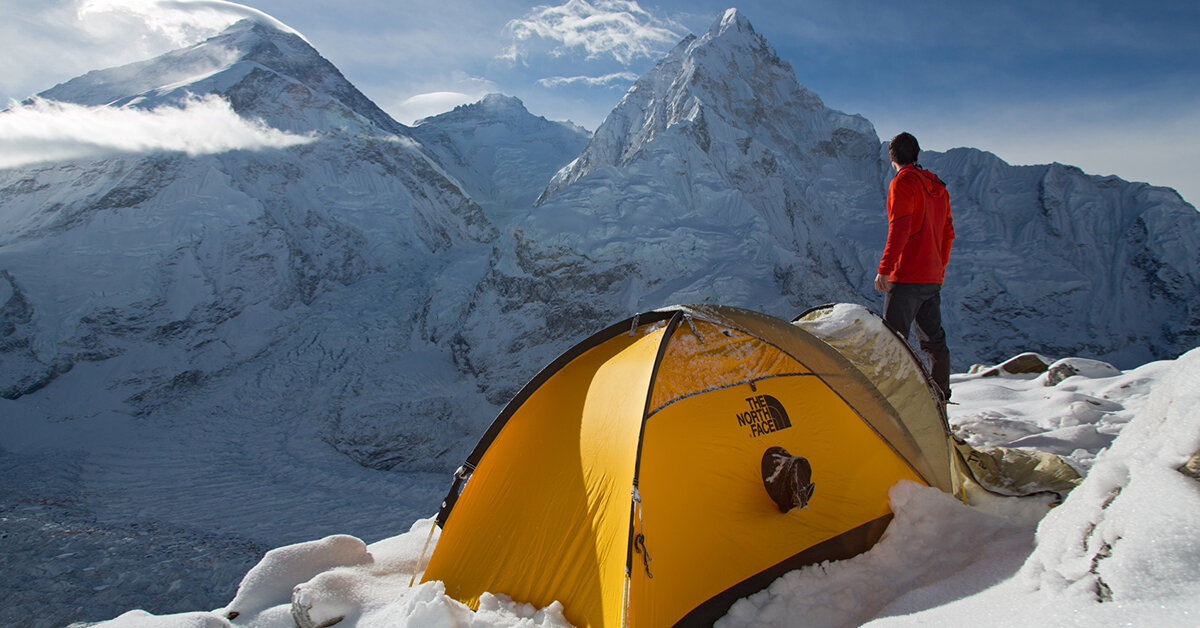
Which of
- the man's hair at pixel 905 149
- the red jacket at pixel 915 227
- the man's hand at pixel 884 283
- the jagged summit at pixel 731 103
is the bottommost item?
the man's hand at pixel 884 283

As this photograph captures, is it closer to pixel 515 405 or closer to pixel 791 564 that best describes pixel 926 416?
pixel 791 564

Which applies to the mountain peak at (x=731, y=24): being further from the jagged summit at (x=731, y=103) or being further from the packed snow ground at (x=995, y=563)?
the packed snow ground at (x=995, y=563)

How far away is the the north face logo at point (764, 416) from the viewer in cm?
348

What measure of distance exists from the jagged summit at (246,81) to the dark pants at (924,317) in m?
52.0

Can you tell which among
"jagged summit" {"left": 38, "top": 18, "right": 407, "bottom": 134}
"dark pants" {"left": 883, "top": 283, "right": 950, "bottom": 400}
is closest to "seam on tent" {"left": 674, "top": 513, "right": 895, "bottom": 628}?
"dark pants" {"left": 883, "top": 283, "right": 950, "bottom": 400}

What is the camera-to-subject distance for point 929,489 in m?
3.51

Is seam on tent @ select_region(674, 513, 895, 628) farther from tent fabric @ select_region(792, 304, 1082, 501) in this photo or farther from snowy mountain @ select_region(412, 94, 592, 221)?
snowy mountain @ select_region(412, 94, 592, 221)

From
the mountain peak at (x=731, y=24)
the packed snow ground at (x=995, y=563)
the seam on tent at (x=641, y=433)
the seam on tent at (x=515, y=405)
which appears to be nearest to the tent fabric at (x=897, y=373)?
the packed snow ground at (x=995, y=563)

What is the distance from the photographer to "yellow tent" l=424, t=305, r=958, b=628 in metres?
3.04

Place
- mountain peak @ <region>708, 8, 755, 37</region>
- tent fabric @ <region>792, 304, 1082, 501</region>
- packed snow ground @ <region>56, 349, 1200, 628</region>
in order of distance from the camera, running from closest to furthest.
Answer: packed snow ground @ <region>56, 349, 1200, 628</region> → tent fabric @ <region>792, 304, 1082, 501</region> → mountain peak @ <region>708, 8, 755, 37</region>

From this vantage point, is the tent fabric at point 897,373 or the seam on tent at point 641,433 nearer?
the seam on tent at point 641,433

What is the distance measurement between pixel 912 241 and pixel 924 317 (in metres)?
0.71

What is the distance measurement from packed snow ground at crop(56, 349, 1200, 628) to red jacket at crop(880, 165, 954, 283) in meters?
1.75

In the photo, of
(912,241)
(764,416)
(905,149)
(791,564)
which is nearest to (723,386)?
(764,416)
